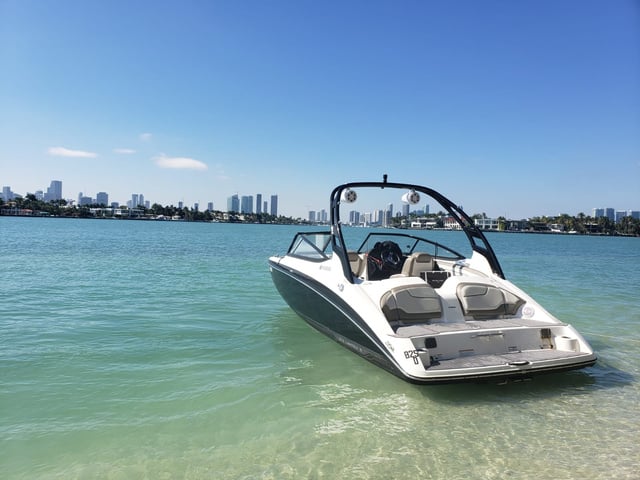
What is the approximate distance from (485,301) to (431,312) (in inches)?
34.7

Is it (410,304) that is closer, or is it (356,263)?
(410,304)

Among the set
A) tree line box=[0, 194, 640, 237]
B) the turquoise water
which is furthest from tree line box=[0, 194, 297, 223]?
the turquoise water

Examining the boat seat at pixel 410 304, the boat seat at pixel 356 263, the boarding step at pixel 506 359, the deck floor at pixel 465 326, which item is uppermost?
the boat seat at pixel 356 263

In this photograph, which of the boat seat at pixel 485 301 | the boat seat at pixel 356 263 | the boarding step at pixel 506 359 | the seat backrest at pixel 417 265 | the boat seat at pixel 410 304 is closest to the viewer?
the boarding step at pixel 506 359

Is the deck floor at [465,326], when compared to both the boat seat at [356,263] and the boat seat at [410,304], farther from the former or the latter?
the boat seat at [356,263]

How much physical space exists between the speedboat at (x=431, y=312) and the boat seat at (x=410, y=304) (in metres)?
0.01

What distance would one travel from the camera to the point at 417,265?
7102 millimetres

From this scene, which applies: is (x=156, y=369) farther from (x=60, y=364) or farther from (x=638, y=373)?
(x=638, y=373)

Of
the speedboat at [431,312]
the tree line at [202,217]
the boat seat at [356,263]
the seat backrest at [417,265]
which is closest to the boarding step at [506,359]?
the speedboat at [431,312]

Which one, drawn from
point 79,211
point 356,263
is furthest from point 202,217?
point 356,263

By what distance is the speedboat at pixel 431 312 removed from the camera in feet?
15.4

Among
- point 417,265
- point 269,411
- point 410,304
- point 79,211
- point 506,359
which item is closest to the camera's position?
point 269,411

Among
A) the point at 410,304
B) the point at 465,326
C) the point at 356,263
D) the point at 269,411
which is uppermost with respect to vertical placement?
the point at 356,263

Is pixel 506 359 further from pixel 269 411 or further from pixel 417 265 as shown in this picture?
pixel 269 411
